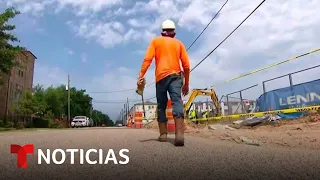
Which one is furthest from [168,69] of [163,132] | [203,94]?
[203,94]

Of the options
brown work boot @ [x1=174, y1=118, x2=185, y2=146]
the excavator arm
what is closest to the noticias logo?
brown work boot @ [x1=174, y1=118, x2=185, y2=146]

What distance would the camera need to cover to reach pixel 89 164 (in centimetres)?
365

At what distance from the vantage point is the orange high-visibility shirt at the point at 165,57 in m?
5.72

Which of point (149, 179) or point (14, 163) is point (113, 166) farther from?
point (14, 163)

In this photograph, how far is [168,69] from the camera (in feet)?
18.7

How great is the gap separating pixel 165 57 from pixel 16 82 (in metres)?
51.8

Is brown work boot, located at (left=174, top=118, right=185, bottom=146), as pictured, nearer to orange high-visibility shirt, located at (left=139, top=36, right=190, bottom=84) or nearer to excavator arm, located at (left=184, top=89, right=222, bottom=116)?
orange high-visibility shirt, located at (left=139, top=36, right=190, bottom=84)

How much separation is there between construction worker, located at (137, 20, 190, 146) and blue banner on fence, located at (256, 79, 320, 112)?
8203mm

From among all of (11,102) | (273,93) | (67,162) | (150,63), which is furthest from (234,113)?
(11,102)

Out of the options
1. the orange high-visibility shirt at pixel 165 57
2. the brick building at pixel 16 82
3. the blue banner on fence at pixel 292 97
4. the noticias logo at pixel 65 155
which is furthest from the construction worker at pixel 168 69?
the brick building at pixel 16 82

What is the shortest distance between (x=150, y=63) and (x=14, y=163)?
287 centimetres

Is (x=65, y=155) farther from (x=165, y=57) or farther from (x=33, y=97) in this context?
(x=33, y=97)

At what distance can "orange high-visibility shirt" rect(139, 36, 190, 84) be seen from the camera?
5.72 meters

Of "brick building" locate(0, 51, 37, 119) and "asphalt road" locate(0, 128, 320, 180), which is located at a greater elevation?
"brick building" locate(0, 51, 37, 119)
